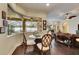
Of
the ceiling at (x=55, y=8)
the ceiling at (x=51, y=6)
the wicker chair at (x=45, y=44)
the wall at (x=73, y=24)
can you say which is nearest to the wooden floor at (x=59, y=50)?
the wicker chair at (x=45, y=44)

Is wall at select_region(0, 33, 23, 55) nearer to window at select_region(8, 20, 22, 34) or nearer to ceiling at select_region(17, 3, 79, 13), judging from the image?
window at select_region(8, 20, 22, 34)

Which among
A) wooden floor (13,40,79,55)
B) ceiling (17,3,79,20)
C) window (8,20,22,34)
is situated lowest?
wooden floor (13,40,79,55)

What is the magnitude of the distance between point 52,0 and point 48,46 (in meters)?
1.04

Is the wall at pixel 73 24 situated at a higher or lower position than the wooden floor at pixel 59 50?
higher

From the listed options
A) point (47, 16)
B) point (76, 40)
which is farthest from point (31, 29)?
point (76, 40)

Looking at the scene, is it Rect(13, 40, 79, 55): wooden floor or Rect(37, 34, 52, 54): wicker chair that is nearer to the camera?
Rect(13, 40, 79, 55): wooden floor

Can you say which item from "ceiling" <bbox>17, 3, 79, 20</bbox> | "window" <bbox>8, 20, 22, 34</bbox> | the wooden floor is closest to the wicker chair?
the wooden floor

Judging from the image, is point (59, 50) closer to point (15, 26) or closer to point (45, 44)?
point (45, 44)

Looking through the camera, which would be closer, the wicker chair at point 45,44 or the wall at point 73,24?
the wall at point 73,24

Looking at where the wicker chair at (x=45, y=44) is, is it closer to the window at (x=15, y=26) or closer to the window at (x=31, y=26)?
the window at (x=31, y=26)

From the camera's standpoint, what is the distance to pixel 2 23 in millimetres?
2650

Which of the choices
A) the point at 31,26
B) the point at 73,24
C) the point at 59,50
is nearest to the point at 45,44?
the point at 59,50

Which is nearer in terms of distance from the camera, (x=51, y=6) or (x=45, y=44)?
(x=51, y=6)

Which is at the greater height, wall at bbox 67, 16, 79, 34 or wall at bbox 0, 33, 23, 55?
wall at bbox 67, 16, 79, 34
